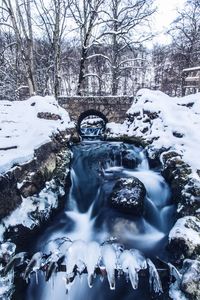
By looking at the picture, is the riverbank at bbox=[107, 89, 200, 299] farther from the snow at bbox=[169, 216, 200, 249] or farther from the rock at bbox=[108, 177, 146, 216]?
the rock at bbox=[108, 177, 146, 216]

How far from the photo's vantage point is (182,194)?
4.99 m

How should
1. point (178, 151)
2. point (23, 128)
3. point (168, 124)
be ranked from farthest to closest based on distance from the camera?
point (168, 124)
point (23, 128)
point (178, 151)

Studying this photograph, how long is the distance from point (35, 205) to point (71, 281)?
4.89 feet

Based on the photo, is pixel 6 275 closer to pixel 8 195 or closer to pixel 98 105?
pixel 8 195

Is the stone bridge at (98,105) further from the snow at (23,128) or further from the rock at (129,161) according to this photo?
the rock at (129,161)

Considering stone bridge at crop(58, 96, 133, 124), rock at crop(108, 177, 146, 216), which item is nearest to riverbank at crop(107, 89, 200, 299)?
rock at crop(108, 177, 146, 216)

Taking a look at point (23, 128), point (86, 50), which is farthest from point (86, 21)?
point (23, 128)

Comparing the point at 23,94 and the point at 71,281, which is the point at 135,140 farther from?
the point at 23,94

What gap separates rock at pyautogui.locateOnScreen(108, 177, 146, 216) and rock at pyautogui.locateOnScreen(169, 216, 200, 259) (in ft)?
3.15

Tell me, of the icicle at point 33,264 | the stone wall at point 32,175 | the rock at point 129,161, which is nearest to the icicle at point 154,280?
the icicle at point 33,264

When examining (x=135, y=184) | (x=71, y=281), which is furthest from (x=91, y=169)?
(x=71, y=281)

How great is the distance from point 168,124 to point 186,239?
4.38 metres

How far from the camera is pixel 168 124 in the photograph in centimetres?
767

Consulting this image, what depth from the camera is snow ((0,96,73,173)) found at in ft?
15.3
